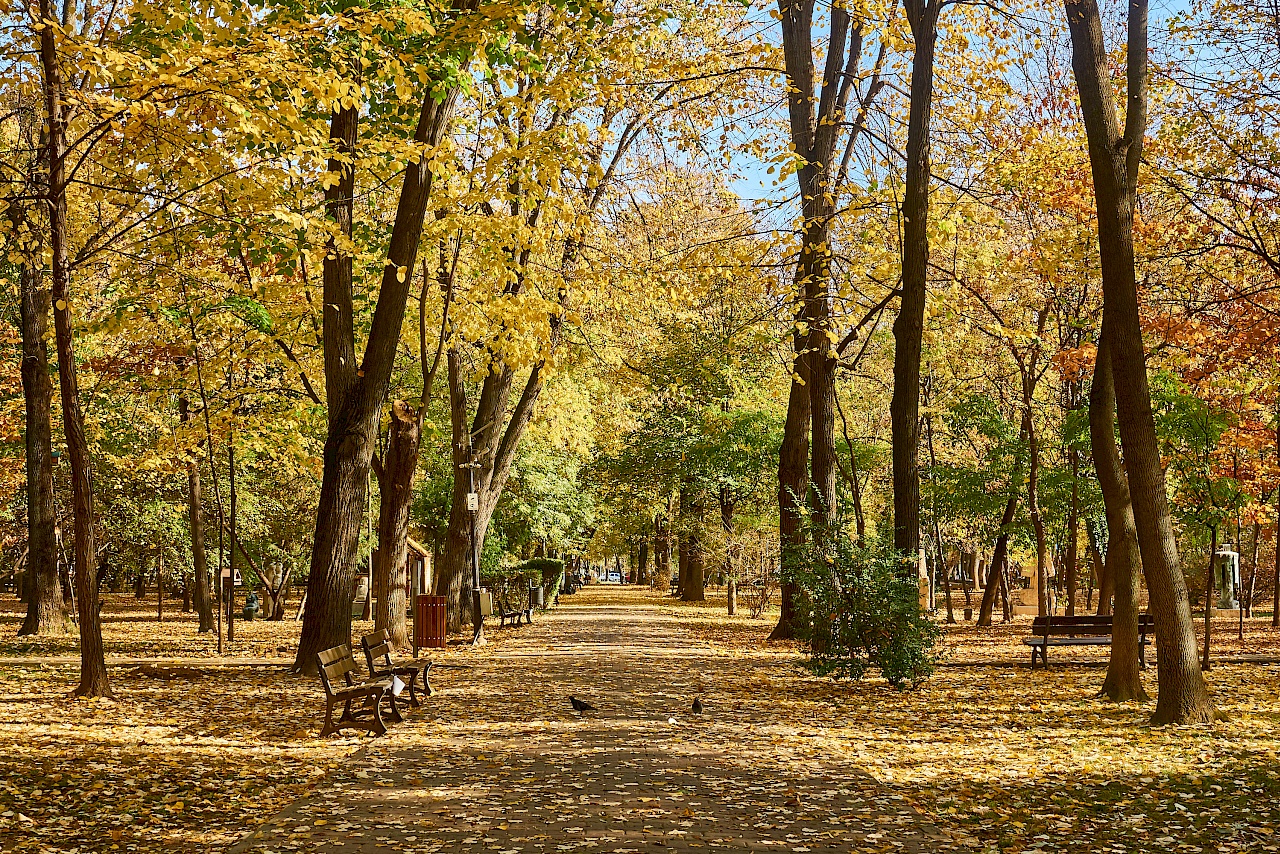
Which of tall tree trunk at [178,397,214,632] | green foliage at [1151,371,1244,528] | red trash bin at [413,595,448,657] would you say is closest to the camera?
red trash bin at [413,595,448,657]

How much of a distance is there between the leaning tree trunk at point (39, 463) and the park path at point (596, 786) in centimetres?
979

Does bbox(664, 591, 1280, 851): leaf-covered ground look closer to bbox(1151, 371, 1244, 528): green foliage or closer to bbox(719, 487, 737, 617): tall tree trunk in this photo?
bbox(1151, 371, 1244, 528): green foliage

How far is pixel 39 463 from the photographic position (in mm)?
19625

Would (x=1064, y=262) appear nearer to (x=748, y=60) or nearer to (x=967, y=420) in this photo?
(x=748, y=60)

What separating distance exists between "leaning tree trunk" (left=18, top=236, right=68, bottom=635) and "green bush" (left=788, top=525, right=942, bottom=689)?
12069 mm

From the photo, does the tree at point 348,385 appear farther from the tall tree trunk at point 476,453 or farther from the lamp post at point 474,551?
the lamp post at point 474,551

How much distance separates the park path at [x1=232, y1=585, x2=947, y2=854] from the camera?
641 cm

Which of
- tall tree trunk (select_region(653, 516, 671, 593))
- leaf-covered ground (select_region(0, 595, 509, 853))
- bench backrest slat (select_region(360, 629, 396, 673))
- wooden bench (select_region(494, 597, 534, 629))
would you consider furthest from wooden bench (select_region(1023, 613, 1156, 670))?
tall tree trunk (select_region(653, 516, 671, 593))

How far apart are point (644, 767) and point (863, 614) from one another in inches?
223

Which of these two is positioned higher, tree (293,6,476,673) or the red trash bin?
tree (293,6,476,673)

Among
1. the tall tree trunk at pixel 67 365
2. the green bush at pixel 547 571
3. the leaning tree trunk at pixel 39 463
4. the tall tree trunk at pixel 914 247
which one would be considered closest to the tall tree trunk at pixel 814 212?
the tall tree trunk at pixel 914 247

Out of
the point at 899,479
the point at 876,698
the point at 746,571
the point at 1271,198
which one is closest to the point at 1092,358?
the point at 1271,198

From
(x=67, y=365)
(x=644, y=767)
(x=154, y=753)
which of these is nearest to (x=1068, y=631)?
(x=644, y=767)

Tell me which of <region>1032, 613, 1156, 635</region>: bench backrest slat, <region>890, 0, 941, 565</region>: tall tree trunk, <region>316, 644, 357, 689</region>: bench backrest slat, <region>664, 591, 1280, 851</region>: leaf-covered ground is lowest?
<region>664, 591, 1280, 851</region>: leaf-covered ground
